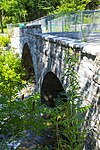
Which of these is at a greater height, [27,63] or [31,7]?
[31,7]

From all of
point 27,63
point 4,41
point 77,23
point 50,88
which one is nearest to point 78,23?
point 77,23

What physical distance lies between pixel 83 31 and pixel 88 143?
261cm

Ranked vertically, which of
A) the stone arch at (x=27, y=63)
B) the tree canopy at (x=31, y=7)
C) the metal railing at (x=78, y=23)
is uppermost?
the tree canopy at (x=31, y=7)

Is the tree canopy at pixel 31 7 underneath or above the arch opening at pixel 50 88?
above

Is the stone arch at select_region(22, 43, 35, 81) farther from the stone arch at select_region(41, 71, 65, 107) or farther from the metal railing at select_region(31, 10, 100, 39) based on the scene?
the stone arch at select_region(41, 71, 65, 107)

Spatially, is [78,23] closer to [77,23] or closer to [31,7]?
[77,23]

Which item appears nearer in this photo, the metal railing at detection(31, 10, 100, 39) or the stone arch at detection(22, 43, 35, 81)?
the metal railing at detection(31, 10, 100, 39)

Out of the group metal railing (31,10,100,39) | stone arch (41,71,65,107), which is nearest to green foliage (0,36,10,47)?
metal railing (31,10,100,39)

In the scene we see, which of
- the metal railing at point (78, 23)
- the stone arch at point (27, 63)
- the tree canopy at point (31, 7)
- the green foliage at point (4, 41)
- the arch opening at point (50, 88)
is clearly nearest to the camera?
the metal railing at point (78, 23)

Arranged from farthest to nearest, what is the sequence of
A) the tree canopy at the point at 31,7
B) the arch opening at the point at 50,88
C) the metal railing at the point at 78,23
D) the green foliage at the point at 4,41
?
1. the tree canopy at the point at 31,7
2. the green foliage at the point at 4,41
3. the arch opening at the point at 50,88
4. the metal railing at the point at 78,23

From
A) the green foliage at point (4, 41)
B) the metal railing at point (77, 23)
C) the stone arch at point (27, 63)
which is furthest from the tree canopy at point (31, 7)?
the metal railing at point (77, 23)

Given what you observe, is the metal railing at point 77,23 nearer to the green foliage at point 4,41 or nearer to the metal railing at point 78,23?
the metal railing at point 78,23

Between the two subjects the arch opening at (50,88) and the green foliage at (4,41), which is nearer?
the arch opening at (50,88)

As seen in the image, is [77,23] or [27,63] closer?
[77,23]
